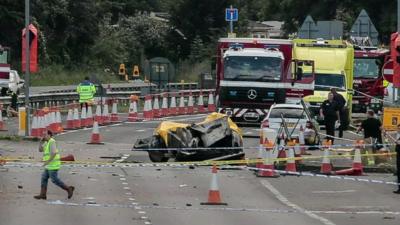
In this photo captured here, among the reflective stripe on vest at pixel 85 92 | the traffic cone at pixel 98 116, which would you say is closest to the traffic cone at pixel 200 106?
the reflective stripe on vest at pixel 85 92

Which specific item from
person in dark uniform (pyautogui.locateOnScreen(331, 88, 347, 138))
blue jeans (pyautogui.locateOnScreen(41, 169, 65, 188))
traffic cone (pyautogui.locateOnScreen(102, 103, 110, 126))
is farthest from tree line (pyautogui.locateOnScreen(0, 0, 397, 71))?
blue jeans (pyautogui.locateOnScreen(41, 169, 65, 188))

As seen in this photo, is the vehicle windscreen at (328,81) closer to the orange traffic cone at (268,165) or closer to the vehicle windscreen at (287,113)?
the vehicle windscreen at (287,113)

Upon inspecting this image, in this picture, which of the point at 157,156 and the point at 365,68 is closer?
the point at 157,156

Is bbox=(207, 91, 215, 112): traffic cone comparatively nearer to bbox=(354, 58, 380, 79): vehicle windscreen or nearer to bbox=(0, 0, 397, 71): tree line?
bbox=(354, 58, 380, 79): vehicle windscreen

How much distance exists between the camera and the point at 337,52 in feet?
135

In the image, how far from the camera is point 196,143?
82.5 feet

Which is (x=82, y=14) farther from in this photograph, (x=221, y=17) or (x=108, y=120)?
(x=108, y=120)

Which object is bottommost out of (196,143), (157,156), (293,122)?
(157,156)

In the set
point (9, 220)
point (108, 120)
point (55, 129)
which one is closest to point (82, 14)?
point (108, 120)

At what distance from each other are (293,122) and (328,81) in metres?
10.3

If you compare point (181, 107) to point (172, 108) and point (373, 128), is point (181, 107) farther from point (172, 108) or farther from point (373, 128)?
point (373, 128)

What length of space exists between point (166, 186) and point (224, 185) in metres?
1.32

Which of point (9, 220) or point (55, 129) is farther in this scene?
point (55, 129)

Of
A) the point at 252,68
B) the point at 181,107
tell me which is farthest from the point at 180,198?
the point at 181,107
